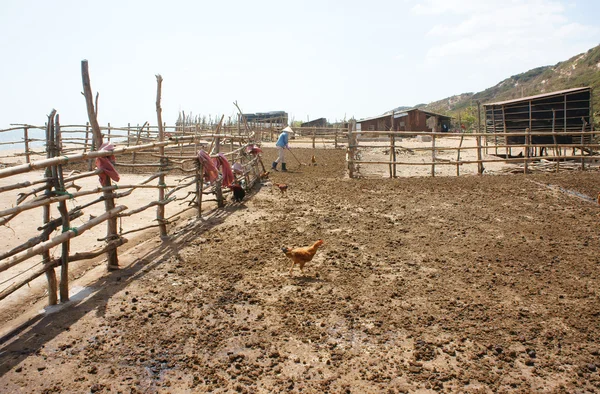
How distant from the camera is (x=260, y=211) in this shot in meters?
7.03

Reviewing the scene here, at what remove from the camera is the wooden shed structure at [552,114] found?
623 inches

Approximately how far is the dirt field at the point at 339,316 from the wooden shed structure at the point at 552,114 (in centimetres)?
1212

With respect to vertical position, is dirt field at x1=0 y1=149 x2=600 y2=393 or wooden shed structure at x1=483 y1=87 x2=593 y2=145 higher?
wooden shed structure at x1=483 y1=87 x2=593 y2=145

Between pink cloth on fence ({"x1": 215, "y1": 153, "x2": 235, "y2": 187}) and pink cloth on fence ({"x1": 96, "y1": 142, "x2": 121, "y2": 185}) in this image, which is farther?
pink cloth on fence ({"x1": 215, "y1": 153, "x2": 235, "y2": 187})

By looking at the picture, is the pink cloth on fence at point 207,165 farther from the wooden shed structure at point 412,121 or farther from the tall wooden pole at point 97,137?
the wooden shed structure at point 412,121

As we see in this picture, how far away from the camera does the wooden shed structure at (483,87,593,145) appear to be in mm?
15812

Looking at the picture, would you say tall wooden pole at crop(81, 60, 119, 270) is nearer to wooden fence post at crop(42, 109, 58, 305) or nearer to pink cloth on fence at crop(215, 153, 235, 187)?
wooden fence post at crop(42, 109, 58, 305)

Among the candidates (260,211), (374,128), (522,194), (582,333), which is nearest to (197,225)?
(260,211)

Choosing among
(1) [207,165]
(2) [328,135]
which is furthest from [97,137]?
(2) [328,135]

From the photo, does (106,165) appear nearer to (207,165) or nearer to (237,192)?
(207,165)

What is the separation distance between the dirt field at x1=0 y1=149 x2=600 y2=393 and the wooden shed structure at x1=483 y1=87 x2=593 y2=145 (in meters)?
12.1

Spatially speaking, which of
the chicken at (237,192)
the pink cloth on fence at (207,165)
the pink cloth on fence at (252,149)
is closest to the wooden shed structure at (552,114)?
the pink cloth on fence at (252,149)

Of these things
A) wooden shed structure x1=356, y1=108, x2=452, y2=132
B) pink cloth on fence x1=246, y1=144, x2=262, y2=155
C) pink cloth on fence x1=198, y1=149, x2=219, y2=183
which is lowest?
pink cloth on fence x1=198, y1=149, x2=219, y2=183

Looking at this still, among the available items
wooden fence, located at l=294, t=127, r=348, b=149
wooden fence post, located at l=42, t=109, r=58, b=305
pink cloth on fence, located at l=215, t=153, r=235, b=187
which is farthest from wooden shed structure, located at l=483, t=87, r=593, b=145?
wooden fence post, located at l=42, t=109, r=58, b=305
